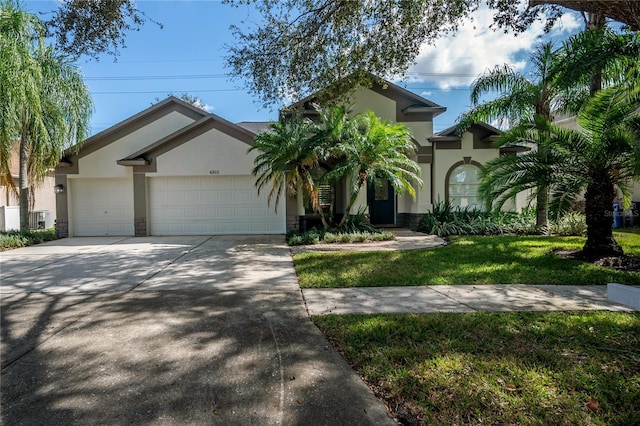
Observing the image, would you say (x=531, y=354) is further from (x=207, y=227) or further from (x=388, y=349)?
(x=207, y=227)

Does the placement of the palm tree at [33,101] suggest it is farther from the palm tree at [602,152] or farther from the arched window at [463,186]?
the arched window at [463,186]

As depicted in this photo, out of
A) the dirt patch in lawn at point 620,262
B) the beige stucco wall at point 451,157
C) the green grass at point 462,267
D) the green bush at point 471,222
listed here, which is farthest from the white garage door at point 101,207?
the dirt patch in lawn at point 620,262

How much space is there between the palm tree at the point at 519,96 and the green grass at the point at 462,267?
2823mm

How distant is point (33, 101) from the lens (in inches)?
399

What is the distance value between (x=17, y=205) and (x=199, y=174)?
38.7ft

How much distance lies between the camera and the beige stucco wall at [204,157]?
42.8 ft

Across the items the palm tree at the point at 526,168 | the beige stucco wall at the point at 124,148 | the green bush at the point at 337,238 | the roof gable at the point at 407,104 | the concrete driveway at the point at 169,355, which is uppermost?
the roof gable at the point at 407,104

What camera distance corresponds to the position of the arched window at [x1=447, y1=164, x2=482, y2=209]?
46.2ft

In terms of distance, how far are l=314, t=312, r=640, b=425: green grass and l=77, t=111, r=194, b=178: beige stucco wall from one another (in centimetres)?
1293

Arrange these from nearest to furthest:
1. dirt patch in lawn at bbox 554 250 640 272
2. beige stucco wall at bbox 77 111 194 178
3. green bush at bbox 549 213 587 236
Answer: dirt patch in lawn at bbox 554 250 640 272
green bush at bbox 549 213 587 236
beige stucco wall at bbox 77 111 194 178

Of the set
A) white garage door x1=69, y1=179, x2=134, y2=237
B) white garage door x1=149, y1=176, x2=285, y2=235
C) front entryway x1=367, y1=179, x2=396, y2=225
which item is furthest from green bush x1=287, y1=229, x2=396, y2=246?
white garage door x1=69, y1=179, x2=134, y2=237

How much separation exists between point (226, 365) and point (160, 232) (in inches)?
462

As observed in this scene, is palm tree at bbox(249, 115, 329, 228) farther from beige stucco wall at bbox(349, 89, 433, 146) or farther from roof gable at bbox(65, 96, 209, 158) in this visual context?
roof gable at bbox(65, 96, 209, 158)

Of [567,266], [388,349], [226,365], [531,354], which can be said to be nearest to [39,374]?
[226,365]
